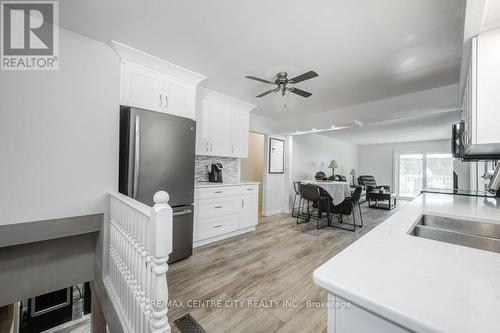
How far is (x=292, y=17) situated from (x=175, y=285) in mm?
2700

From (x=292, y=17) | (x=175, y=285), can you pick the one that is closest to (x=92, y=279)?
(x=175, y=285)

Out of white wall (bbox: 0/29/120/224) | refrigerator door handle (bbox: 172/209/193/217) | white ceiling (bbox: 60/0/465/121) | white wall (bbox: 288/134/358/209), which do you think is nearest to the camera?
white ceiling (bbox: 60/0/465/121)

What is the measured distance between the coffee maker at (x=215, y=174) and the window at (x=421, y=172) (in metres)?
8.01

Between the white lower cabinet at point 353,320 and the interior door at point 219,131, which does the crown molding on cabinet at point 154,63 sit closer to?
the interior door at point 219,131

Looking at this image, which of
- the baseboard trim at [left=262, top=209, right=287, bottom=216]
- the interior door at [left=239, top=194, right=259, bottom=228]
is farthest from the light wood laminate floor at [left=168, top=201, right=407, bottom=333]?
the baseboard trim at [left=262, top=209, right=287, bottom=216]

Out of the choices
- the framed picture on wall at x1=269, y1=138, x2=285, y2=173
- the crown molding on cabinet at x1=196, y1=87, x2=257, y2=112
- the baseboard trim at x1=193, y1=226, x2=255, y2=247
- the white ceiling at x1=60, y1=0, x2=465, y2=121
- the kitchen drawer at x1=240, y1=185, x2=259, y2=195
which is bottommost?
the baseboard trim at x1=193, y1=226, x2=255, y2=247

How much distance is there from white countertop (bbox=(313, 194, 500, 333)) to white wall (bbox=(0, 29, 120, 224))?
2.34 meters

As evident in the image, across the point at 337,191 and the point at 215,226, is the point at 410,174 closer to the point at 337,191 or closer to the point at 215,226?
the point at 337,191

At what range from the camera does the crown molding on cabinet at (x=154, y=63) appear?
6.93 ft

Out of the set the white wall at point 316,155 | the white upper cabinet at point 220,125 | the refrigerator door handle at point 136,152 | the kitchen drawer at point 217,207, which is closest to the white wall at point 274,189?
the white wall at point 316,155

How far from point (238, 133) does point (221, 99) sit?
0.67m

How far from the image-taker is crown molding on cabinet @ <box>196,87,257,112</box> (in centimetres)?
316

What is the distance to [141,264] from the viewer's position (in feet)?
4.07

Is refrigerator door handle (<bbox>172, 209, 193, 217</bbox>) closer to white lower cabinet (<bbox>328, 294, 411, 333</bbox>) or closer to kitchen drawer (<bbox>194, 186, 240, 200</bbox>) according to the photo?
kitchen drawer (<bbox>194, 186, 240, 200</bbox>)
